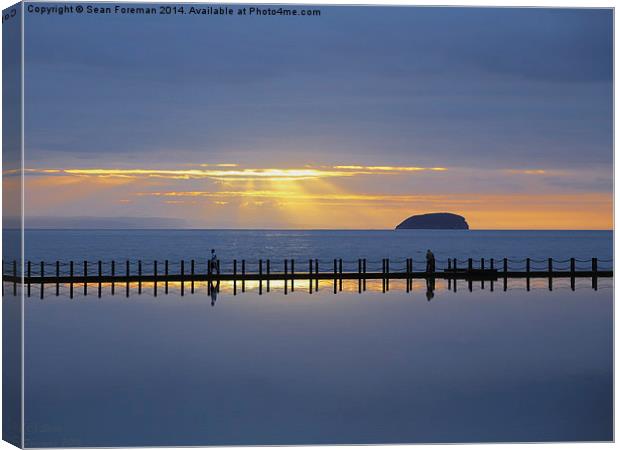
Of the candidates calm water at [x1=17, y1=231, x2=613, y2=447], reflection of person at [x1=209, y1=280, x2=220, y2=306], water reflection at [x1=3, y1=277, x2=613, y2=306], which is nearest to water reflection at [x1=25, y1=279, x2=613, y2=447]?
calm water at [x1=17, y1=231, x2=613, y2=447]

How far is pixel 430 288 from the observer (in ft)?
93.7

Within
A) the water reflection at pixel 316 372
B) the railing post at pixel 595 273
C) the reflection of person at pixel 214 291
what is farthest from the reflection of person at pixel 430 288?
the reflection of person at pixel 214 291

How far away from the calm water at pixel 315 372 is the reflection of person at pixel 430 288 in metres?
1.50

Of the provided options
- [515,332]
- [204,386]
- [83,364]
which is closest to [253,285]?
[515,332]

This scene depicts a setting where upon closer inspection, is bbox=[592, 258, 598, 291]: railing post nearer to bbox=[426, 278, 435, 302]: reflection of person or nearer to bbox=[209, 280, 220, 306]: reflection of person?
bbox=[426, 278, 435, 302]: reflection of person

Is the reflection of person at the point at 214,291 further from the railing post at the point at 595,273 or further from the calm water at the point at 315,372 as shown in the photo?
the railing post at the point at 595,273

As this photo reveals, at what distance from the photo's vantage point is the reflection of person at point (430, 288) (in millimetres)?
25859

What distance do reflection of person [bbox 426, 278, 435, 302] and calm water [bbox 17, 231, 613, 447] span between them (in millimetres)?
1503

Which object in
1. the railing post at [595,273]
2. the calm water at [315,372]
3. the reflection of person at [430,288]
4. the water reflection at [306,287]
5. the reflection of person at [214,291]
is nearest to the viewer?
the calm water at [315,372]

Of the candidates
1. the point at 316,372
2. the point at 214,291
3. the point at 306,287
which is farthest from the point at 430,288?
the point at 316,372

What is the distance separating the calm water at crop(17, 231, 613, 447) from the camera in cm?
1096

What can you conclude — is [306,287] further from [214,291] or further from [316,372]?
[316,372]

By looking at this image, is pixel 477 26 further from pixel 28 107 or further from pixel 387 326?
pixel 387 326

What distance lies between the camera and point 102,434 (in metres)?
10.7
